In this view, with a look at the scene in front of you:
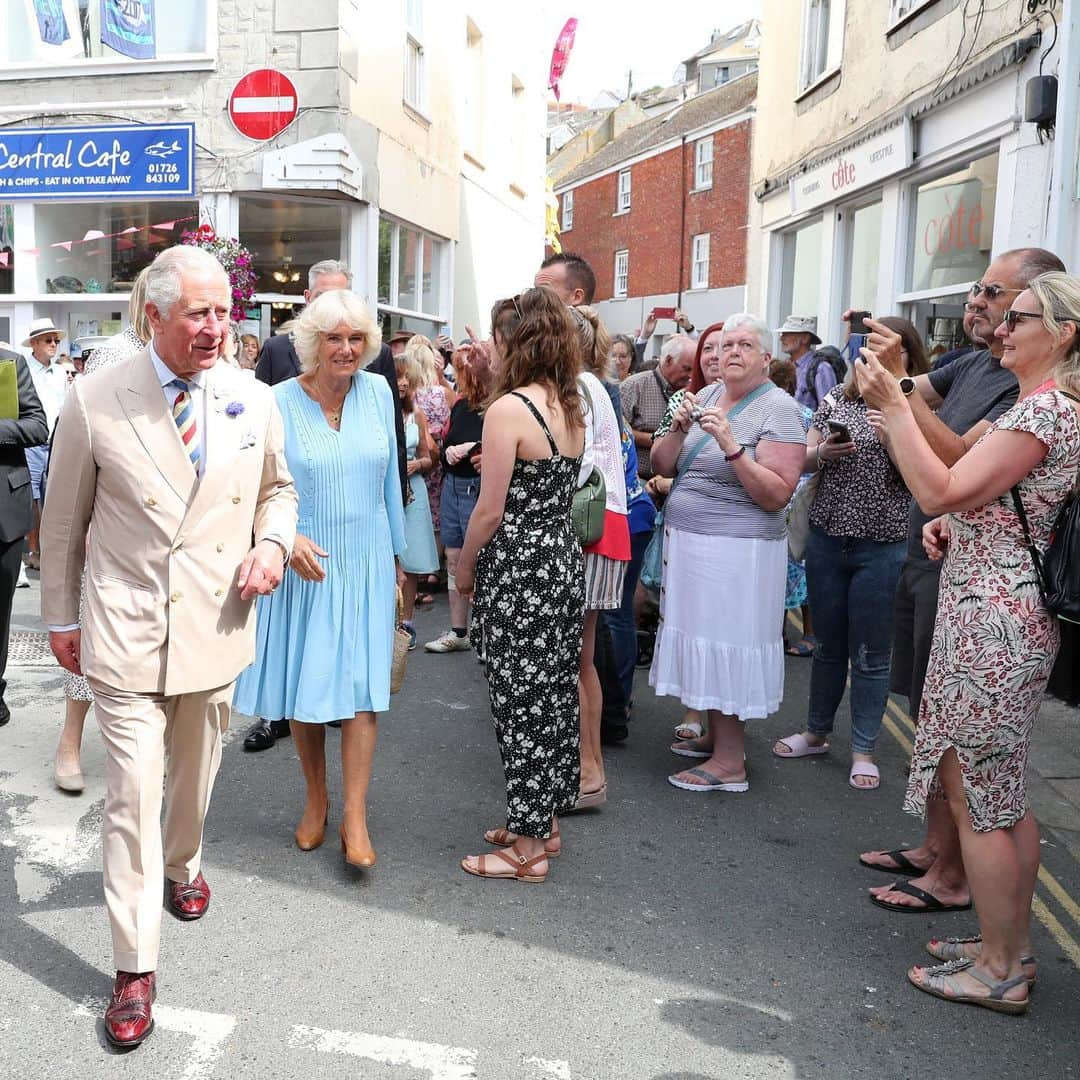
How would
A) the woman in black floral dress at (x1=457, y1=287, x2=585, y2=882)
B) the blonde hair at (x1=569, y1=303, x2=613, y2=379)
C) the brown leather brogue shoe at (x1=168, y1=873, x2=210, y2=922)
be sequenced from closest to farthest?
the brown leather brogue shoe at (x1=168, y1=873, x2=210, y2=922)
the woman in black floral dress at (x1=457, y1=287, x2=585, y2=882)
the blonde hair at (x1=569, y1=303, x2=613, y2=379)

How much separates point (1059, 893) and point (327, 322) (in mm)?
3307

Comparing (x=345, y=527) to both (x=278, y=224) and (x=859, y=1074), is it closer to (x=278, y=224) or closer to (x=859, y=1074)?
(x=859, y=1074)

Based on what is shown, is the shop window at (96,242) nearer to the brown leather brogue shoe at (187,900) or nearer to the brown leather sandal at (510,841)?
the brown leather sandal at (510,841)

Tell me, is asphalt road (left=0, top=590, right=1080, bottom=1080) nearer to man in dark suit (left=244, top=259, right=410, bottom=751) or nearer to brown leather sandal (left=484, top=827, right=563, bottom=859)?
brown leather sandal (left=484, top=827, right=563, bottom=859)

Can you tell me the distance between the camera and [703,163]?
33.3 m

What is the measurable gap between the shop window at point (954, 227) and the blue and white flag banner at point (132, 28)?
8561mm

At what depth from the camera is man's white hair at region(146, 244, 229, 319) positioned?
9.61 feet

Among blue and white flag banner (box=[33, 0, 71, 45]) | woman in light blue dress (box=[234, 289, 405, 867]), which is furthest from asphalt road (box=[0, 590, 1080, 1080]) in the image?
blue and white flag banner (box=[33, 0, 71, 45])

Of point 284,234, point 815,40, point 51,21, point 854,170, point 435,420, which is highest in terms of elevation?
point 815,40

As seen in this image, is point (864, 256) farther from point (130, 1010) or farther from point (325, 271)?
point (130, 1010)

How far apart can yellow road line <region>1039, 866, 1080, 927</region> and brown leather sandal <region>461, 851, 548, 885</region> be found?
1.84m

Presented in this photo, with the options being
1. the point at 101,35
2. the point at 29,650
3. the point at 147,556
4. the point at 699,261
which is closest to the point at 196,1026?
the point at 147,556

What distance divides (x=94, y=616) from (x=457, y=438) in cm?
408

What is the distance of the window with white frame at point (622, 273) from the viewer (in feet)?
127
